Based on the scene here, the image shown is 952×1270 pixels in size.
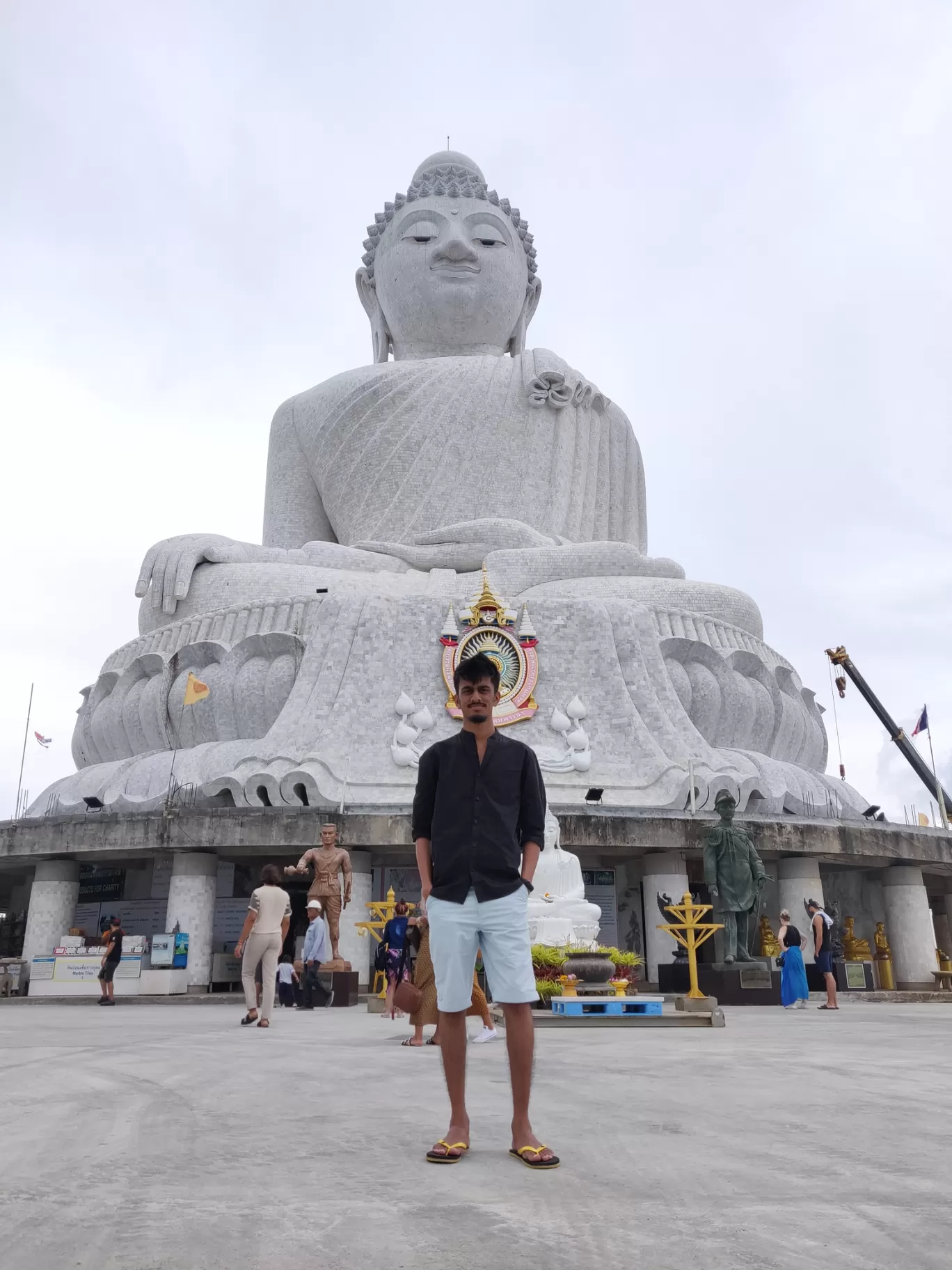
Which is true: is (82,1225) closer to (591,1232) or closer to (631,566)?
(591,1232)

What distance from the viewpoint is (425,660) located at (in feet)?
47.6

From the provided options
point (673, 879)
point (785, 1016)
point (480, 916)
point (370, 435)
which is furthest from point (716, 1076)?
point (370, 435)

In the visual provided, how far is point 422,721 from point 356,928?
3.03m

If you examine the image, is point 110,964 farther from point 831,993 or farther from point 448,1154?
point 448,1154

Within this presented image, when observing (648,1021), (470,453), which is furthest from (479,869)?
(470,453)

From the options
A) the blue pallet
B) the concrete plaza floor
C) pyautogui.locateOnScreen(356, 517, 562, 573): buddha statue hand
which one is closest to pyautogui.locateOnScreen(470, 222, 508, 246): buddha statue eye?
pyautogui.locateOnScreen(356, 517, 562, 573): buddha statue hand

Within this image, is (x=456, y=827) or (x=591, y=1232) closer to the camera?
(x=591, y=1232)

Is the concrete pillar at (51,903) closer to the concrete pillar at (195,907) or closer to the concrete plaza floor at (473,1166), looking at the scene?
the concrete pillar at (195,907)

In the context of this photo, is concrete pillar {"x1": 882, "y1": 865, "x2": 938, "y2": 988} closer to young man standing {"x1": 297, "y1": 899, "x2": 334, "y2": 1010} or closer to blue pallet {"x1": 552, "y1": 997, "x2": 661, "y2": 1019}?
young man standing {"x1": 297, "y1": 899, "x2": 334, "y2": 1010}

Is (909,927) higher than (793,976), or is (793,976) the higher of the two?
(909,927)

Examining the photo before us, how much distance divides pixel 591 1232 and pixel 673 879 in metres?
11.2

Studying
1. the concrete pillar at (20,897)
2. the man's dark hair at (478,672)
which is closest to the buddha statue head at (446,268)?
the concrete pillar at (20,897)

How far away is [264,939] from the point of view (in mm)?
6523

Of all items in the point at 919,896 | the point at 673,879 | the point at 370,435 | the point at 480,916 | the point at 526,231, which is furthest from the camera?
the point at 526,231
